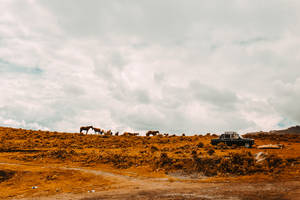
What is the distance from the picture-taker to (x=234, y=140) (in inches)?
1337

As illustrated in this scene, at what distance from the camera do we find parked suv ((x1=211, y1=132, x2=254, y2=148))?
3316cm

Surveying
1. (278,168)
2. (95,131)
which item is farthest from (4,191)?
(95,131)

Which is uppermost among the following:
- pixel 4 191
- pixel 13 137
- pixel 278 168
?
pixel 13 137

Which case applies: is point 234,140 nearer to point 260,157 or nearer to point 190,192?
point 260,157

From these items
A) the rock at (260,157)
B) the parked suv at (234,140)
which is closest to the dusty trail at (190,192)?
the rock at (260,157)

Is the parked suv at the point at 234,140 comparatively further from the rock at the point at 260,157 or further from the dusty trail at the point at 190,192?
the dusty trail at the point at 190,192

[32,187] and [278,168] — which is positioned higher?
[278,168]

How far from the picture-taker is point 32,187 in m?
21.8

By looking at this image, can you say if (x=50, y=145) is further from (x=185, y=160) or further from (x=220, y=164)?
(x=220, y=164)

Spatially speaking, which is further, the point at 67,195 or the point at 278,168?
the point at 278,168

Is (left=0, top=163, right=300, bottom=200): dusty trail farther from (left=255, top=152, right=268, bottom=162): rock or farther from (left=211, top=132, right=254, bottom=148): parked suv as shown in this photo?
(left=211, top=132, right=254, bottom=148): parked suv

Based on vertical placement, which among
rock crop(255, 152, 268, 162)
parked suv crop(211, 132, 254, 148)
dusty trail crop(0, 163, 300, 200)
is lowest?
dusty trail crop(0, 163, 300, 200)

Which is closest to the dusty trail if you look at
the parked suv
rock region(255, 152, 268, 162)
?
rock region(255, 152, 268, 162)

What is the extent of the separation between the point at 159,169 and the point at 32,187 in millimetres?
13249
